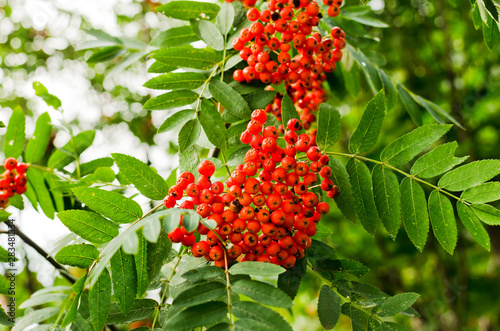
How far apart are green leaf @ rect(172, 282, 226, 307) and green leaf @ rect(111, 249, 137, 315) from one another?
28cm

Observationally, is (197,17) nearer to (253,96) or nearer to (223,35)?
(223,35)

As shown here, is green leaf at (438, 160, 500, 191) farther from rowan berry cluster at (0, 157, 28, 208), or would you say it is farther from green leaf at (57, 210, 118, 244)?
rowan berry cluster at (0, 157, 28, 208)

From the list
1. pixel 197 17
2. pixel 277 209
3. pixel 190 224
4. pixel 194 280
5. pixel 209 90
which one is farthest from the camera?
pixel 197 17

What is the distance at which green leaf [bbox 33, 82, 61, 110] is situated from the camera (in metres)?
1.89

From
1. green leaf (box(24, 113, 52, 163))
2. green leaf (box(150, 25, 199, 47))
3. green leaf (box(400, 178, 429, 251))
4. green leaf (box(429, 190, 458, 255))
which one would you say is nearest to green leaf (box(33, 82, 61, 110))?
green leaf (box(24, 113, 52, 163))

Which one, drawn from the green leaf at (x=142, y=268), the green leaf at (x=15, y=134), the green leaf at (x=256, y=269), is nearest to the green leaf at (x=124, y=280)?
the green leaf at (x=142, y=268)

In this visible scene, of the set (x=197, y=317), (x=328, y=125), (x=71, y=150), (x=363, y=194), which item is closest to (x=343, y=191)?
(x=363, y=194)

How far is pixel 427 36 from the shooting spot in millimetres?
4715

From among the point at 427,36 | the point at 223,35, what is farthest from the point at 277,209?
the point at 427,36

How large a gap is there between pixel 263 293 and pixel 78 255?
65 cm

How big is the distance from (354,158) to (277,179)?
0.39m

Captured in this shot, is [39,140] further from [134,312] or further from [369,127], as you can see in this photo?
[369,127]

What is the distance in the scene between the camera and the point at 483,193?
4.49 ft

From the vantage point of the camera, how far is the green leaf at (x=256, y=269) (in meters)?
1.06
